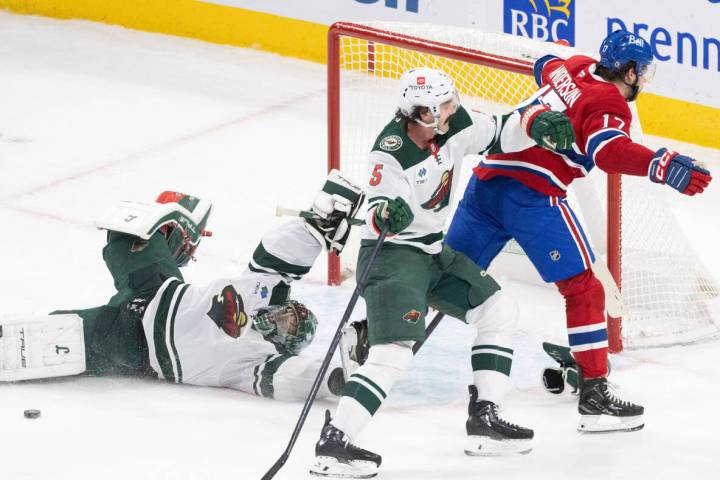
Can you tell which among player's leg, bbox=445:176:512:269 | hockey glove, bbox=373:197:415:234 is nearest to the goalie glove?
hockey glove, bbox=373:197:415:234

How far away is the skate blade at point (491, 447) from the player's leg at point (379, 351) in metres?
0.31

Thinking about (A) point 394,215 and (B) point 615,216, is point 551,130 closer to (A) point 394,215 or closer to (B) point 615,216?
(A) point 394,215

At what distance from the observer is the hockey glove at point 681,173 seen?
3.79 metres

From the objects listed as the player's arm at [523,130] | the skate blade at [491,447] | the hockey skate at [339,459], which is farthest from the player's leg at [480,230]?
the hockey skate at [339,459]

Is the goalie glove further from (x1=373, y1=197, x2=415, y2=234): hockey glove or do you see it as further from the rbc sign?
the rbc sign

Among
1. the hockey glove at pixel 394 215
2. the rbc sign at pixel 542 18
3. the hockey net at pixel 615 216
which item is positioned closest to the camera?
the hockey glove at pixel 394 215

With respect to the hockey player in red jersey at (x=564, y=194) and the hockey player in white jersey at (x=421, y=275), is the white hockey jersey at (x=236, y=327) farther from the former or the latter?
the hockey player in red jersey at (x=564, y=194)

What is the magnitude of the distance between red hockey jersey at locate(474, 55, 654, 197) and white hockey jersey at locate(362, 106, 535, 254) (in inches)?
3.3

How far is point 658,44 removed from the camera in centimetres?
673

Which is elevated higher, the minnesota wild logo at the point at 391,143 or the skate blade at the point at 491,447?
the minnesota wild logo at the point at 391,143

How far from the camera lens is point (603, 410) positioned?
420 centimetres

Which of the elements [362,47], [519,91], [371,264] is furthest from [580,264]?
[362,47]

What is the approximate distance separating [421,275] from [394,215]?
249 millimetres


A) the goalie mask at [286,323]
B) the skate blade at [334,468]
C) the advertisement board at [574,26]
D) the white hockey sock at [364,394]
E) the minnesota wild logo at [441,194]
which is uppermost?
the advertisement board at [574,26]
